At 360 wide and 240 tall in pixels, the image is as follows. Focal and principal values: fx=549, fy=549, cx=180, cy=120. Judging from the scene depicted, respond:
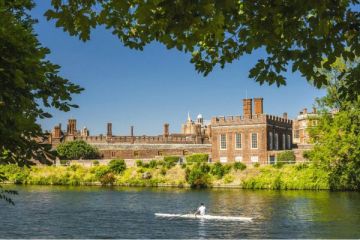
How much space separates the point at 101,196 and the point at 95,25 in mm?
40671

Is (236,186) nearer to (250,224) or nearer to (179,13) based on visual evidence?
(250,224)

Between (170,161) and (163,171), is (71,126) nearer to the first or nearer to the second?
(170,161)

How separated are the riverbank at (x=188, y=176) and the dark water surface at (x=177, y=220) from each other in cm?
735

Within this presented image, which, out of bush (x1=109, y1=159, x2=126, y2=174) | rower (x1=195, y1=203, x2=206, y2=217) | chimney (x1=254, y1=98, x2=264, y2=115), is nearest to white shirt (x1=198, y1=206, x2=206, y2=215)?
rower (x1=195, y1=203, x2=206, y2=217)

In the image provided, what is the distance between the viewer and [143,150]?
8850 cm

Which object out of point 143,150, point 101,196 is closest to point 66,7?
point 101,196

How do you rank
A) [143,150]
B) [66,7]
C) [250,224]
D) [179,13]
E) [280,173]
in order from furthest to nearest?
1. [143,150]
2. [280,173]
3. [250,224]
4. [66,7]
5. [179,13]

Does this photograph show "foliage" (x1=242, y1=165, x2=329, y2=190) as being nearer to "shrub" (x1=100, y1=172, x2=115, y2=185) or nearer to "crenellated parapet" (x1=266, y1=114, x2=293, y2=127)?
"crenellated parapet" (x1=266, y1=114, x2=293, y2=127)

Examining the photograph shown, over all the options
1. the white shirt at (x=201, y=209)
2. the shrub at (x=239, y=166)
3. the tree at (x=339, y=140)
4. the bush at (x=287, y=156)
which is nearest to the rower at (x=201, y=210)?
the white shirt at (x=201, y=209)

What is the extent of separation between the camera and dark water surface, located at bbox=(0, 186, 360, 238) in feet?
84.9

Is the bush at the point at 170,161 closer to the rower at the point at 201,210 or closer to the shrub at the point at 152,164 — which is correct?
the shrub at the point at 152,164

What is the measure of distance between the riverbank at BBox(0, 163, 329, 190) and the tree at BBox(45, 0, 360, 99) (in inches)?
1697

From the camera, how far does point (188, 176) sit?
61.1m

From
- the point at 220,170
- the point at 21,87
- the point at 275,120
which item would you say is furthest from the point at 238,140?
the point at 21,87
